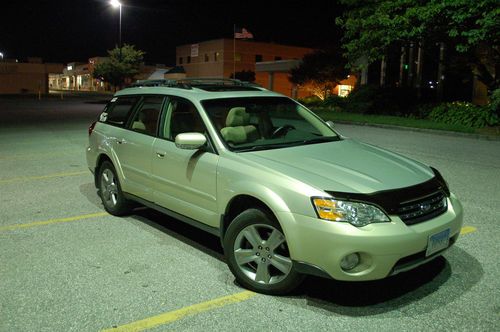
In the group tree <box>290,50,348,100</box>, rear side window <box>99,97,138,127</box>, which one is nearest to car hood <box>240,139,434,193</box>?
rear side window <box>99,97,138,127</box>

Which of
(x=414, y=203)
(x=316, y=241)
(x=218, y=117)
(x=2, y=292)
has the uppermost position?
(x=218, y=117)

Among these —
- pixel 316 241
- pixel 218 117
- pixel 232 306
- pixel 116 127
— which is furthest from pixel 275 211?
pixel 116 127

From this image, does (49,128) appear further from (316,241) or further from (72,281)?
(316,241)

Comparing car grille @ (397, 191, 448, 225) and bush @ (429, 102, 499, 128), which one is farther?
bush @ (429, 102, 499, 128)

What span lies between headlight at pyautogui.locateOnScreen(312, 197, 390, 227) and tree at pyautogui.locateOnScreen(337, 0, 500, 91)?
16.0 meters

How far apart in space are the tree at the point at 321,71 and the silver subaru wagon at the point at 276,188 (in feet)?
122

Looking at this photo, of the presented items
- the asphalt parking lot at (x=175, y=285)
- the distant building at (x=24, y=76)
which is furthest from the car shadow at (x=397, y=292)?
the distant building at (x=24, y=76)

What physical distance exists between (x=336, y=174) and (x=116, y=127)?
134 inches

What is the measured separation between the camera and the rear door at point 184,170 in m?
4.72

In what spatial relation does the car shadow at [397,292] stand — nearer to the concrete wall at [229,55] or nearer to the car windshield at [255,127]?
the car windshield at [255,127]

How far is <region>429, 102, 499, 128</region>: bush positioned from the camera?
62.2 feet

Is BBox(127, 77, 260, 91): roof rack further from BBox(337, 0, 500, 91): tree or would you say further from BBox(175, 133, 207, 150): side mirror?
BBox(337, 0, 500, 91): tree

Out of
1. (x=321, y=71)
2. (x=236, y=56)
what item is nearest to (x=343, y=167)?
(x=321, y=71)

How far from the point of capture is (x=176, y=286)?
14.2 ft
